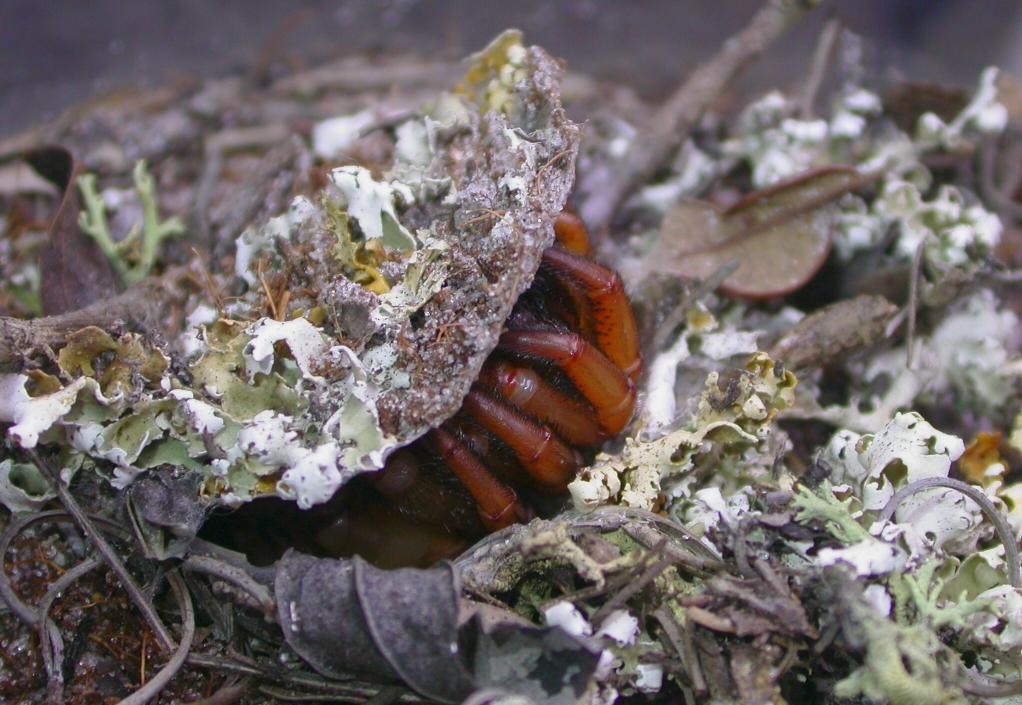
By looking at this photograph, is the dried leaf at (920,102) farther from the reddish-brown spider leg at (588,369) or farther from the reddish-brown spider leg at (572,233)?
the reddish-brown spider leg at (588,369)

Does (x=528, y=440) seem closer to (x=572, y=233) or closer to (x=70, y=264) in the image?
(x=572, y=233)

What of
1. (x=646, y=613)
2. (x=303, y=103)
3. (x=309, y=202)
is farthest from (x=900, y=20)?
(x=646, y=613)

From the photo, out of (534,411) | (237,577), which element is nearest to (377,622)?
(237,577)

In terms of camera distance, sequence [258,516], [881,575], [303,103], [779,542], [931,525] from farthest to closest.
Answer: [303,103]
[258,516]
[931,525]
[779,542]
[881,575]

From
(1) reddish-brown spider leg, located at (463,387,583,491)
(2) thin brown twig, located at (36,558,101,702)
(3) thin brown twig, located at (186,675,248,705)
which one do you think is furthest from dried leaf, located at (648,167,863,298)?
(2) thin brown twig, located at (36,558,101,702)

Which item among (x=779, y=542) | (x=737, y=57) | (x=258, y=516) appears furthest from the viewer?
(x=737, y=57)

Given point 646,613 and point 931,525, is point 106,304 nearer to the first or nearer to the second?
point 646,613
